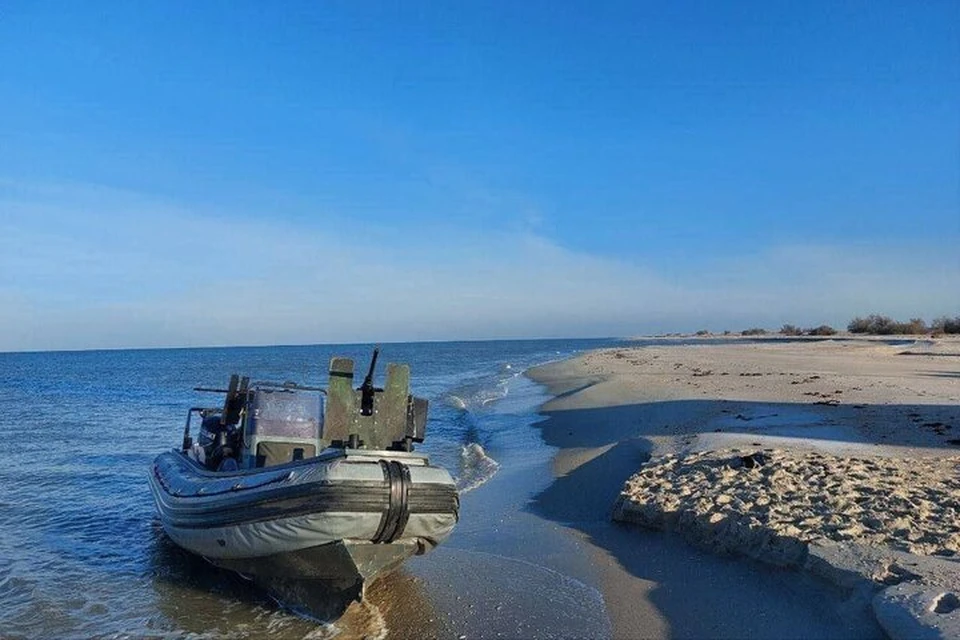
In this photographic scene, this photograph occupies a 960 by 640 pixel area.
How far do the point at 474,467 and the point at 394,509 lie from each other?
7038 millimetres

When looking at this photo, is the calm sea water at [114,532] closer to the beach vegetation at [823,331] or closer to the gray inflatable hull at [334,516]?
the gray inflatable hull at [334,516]

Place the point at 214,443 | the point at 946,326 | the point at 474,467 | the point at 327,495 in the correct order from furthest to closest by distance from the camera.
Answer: the point at 946,326, the point at 474,467, the point at 214,443, the point at 327,495

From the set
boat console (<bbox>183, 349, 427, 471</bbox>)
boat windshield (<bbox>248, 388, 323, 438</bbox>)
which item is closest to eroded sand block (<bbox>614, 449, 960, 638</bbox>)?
boat console (<bbox>183, 349, 427, 471</bbox>)

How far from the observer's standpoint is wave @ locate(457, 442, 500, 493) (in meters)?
11.3

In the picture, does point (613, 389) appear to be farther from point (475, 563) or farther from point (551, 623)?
point (551, 623)

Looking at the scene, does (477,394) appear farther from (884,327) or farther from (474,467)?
(884,327)

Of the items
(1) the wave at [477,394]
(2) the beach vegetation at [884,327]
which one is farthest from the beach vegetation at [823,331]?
(1) the wave at [477,394]

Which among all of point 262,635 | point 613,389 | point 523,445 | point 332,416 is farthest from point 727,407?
point 262,635

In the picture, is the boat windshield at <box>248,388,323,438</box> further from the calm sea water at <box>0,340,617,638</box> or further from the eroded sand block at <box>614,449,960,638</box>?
the eroded sand block at <box>614,449,960,638</box>

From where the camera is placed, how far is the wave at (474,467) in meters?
11.3

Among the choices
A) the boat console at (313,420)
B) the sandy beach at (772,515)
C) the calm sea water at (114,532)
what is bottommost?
the calm sea water at (114,532)

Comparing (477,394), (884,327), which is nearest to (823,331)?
(884,327)

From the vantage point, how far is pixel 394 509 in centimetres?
599

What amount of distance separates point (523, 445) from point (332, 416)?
8395 millimetres
